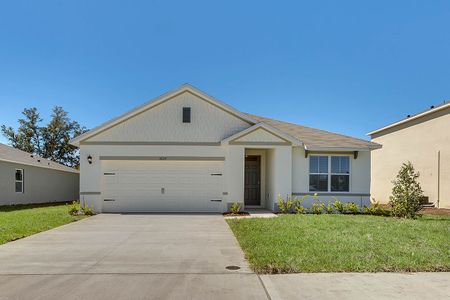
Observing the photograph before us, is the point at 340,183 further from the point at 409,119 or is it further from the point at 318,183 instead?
the point at 409,119

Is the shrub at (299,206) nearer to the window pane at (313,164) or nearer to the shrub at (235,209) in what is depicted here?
the window pane at (313,164)

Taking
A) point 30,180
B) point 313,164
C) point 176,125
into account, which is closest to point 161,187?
point 176,125

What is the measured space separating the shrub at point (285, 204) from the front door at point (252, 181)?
2.40 meters

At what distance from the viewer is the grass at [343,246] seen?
6.22 metres

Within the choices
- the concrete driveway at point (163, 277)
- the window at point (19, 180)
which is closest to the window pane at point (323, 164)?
the concrete driveway at point (163, 277)

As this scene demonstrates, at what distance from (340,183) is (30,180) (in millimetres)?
18927

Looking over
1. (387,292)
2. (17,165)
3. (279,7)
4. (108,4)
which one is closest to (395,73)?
(279,7)

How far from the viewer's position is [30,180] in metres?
23.0

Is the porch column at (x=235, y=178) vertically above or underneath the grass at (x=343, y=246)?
above

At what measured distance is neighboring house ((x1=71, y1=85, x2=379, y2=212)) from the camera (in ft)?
50.8

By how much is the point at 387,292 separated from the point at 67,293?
14.6 feet

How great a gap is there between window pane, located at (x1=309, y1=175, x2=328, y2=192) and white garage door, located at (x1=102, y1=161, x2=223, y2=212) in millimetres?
4065

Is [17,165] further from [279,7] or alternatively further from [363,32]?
[363,32]

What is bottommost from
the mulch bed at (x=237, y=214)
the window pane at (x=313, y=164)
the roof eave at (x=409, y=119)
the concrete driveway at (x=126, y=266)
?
the mulch bed at (x=237, y=214)
